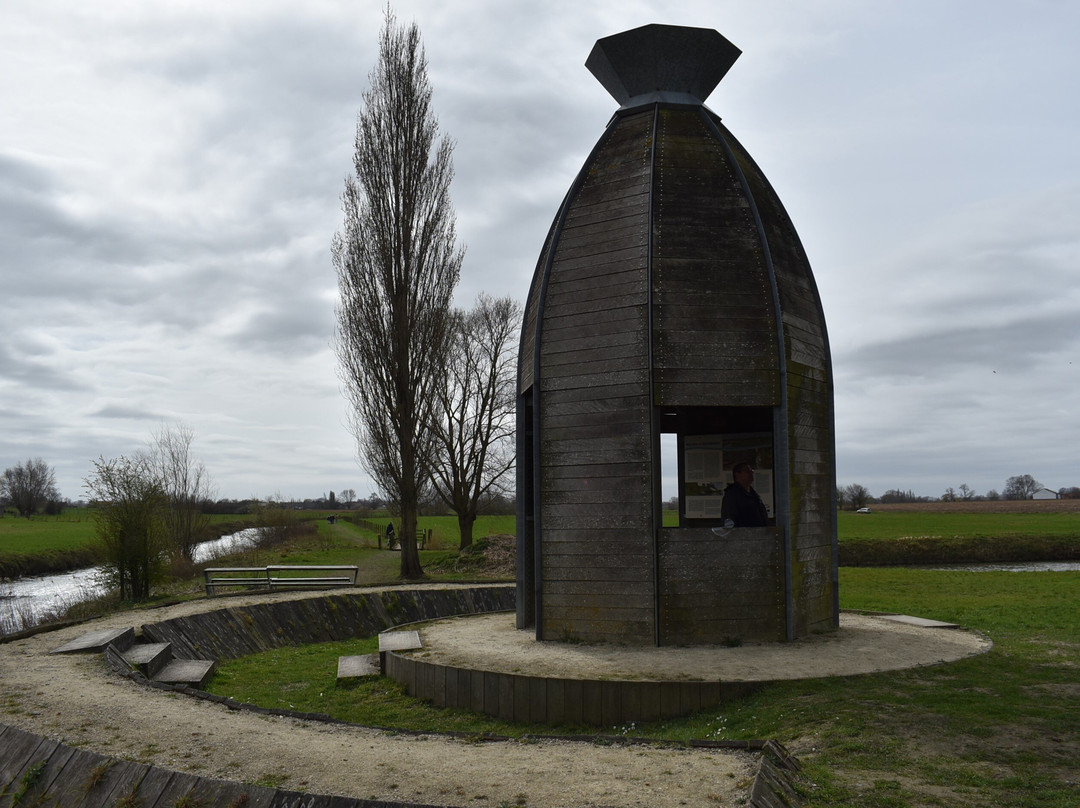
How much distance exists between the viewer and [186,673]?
11.3m

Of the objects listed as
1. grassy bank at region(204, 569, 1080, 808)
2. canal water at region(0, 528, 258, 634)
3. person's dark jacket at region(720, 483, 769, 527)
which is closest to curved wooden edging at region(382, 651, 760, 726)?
grassy bank at region(204, 569, 1080, 808)

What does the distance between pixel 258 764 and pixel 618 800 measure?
2718 millimetres

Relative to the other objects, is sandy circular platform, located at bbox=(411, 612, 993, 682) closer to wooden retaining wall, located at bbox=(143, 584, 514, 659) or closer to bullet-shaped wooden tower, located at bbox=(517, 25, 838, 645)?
bullet-shaped wooden tower, located at bbox=(517, 25, 838, 645)

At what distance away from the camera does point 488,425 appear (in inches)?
1355

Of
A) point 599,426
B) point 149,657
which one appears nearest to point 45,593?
point 149,657

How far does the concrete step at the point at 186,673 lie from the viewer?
1097cm

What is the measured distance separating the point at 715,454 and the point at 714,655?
14.2 ft

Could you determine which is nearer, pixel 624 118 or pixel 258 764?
pixel 258 764

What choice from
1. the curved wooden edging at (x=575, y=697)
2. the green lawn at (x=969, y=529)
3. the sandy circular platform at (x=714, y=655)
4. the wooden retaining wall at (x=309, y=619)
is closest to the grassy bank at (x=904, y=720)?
the curved wooden edging at (x=575, y=697)

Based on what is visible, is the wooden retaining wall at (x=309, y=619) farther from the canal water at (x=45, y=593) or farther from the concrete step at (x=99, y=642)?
the canal water at (x=45, y=593)

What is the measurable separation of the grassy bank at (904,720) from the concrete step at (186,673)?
288mm

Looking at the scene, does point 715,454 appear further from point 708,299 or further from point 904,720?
point 904,720

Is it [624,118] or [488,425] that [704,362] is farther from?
[488,425]

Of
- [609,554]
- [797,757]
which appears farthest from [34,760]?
[609,554]
